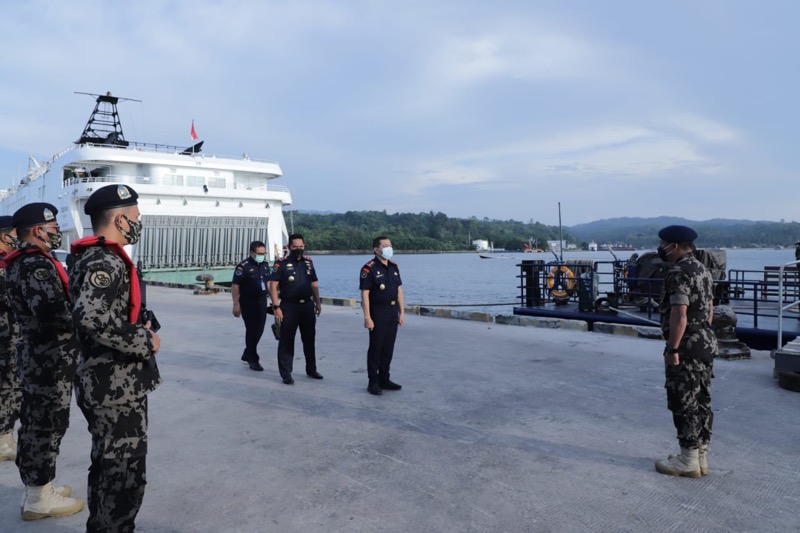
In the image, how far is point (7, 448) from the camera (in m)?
3.97

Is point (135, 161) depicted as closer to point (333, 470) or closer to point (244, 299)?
point (244, 299)

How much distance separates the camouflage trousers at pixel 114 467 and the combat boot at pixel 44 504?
835 millimetres

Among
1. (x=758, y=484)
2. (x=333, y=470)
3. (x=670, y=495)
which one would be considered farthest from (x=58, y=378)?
(x=758, y=484)

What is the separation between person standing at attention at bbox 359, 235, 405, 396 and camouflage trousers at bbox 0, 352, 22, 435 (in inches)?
121

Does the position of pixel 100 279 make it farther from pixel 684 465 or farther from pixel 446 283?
pixel 446 283

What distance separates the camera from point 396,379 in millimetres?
6398

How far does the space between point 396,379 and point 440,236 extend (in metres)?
135

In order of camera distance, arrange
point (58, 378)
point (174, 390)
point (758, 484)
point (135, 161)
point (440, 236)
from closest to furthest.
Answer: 1. point (58, 378)
2. point (758, 484)
3. point (174, 390)
4. point (135, 161)
5. point (440, 236)

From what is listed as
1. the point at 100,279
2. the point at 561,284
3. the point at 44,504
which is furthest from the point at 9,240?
the point at 561,284

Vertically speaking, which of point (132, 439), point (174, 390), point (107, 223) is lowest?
point (174, 390)

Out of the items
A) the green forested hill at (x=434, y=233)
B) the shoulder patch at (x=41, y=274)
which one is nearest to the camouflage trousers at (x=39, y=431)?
the shoulder patch at (x=41, y=274)

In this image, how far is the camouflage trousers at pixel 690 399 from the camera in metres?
3.64

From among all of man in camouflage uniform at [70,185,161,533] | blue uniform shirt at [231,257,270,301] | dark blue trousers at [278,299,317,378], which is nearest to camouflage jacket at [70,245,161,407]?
man in camouflage uniform at [70,185,161,533]

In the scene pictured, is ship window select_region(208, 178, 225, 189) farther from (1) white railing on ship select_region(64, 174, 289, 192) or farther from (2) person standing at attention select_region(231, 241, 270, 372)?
(2) person standing at attention select_region(231, 241, 270, 372)
